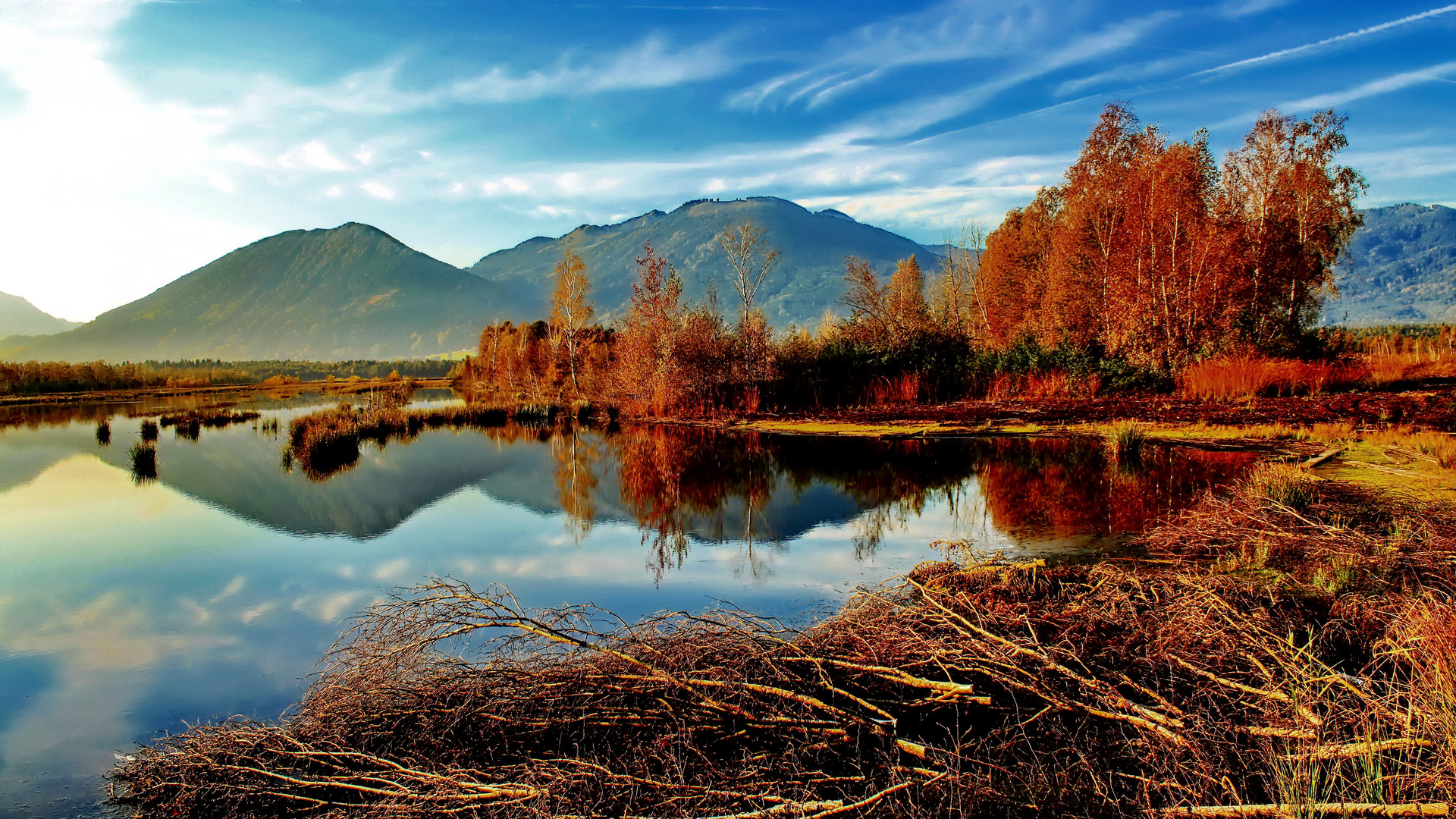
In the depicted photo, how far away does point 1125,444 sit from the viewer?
1245 centimetres

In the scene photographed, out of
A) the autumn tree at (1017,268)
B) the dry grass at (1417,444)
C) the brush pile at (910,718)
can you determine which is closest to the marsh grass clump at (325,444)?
the brush pile at (910,718)

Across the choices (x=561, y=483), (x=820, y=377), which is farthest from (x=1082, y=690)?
(x=820, y=377)

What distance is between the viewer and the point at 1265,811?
96.6 inches

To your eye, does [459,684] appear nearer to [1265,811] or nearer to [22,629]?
[1265,811]

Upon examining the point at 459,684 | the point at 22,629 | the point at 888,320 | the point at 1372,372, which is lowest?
the point at 22,629

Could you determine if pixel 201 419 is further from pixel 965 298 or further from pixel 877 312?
pixel 965 298

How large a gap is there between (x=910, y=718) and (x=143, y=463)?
61.3ft

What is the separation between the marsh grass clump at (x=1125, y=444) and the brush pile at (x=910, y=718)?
7.50m

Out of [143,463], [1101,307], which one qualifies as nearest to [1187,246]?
[1101,307]

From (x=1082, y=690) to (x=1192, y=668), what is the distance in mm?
548

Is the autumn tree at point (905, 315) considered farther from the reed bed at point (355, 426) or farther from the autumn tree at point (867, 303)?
the reed bed at point (355, 426)

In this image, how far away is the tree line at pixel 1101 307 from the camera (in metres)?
22.5

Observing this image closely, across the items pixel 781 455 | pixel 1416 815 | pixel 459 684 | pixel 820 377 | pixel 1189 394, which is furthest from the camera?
pixel 820 377

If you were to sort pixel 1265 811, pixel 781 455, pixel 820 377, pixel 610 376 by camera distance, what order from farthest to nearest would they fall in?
pixel 610 376 < pixel 820 377 < pixel 781 455 < pixel 1265 811
